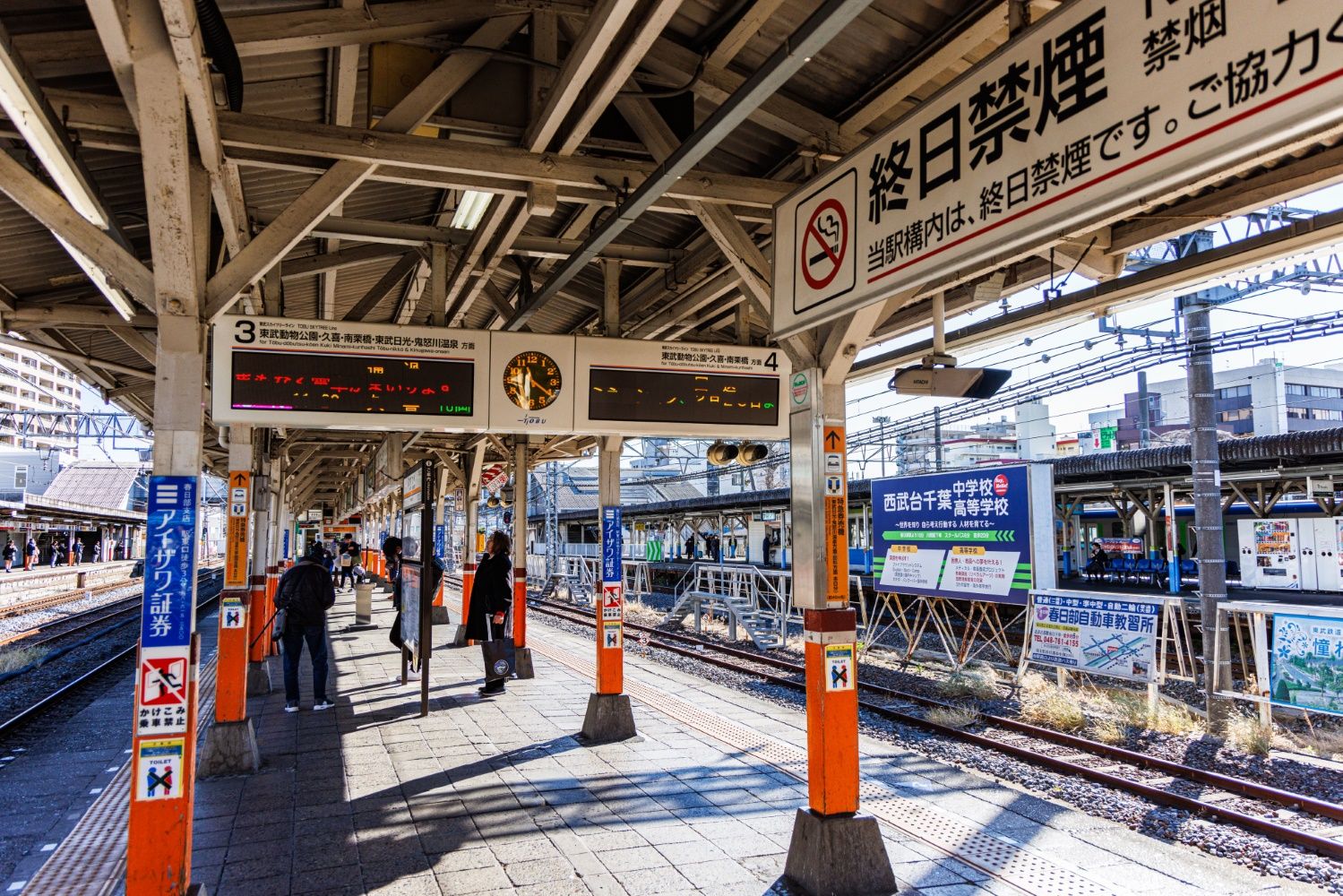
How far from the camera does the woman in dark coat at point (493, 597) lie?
394 inches

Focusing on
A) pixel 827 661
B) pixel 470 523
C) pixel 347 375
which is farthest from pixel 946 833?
pixel 470 523

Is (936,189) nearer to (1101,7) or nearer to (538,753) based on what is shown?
(1101,7)

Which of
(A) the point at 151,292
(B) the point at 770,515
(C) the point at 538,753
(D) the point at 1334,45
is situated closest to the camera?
(D) the point at 1334,45

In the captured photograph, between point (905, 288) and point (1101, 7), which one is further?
point (905, 288)

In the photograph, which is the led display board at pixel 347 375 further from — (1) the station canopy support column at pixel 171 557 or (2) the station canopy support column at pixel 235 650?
(2) the station canopy support column at pixel 235 650

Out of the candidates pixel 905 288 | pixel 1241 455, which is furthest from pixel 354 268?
pixel 1241 455

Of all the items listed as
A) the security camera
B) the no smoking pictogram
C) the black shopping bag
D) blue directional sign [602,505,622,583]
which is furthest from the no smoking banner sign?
the black shopping bag

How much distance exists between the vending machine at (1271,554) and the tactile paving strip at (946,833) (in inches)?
686

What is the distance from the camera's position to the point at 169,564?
407cm

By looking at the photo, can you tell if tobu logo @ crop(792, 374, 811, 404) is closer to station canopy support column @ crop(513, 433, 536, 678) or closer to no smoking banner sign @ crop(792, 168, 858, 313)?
no smoking banner sign @ crop(792, 168, 858, 313)

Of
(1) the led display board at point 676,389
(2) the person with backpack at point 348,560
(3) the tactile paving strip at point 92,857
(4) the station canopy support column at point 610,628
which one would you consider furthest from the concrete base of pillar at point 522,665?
(2) the person with backpack at point 348,560

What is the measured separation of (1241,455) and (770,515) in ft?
77.5

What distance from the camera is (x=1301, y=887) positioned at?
16.0 ft

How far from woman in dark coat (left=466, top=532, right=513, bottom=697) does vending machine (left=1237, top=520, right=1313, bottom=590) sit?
1849cm
